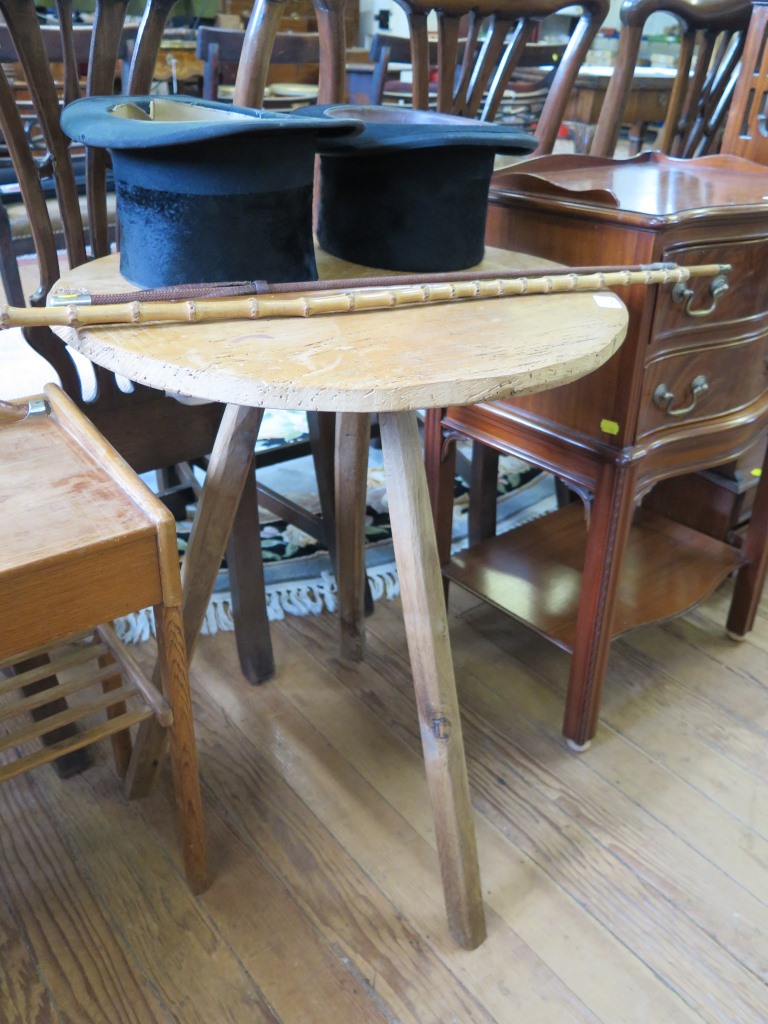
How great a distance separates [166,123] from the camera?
70cm

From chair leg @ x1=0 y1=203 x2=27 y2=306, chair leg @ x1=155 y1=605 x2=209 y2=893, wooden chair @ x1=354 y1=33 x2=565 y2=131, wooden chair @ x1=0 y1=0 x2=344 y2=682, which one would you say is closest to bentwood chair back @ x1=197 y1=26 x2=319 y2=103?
wooden chair @ x1=354 y1=33 x2=565 y2=131

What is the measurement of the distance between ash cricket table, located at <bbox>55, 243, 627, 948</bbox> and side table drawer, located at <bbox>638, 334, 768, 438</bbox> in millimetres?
193

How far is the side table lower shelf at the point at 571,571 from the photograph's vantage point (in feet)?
4.14

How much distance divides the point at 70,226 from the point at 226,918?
2.82 feet

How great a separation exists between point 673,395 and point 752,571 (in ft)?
1.67

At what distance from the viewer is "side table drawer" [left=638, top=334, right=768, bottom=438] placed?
101 centimetres

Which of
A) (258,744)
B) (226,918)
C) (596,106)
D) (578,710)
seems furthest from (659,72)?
(226,918)

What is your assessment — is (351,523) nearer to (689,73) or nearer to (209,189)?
(209,189)

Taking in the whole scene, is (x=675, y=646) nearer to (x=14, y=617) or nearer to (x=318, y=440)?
(x=318, y=440)

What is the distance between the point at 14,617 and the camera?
679mm

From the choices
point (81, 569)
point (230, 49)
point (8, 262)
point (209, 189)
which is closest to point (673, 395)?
point (209, 189)

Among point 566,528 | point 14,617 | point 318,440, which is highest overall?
point 14,617

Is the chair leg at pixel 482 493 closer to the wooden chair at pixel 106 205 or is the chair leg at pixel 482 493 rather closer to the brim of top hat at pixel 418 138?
the wooden chair at pixel 106 205

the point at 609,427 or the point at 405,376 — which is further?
the point at 609,427
